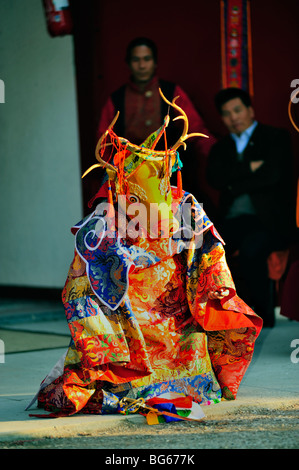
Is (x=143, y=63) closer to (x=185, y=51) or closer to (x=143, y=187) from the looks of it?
(x=185, y=51)

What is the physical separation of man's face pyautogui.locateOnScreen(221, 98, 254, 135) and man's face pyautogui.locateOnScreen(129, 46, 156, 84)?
Result: 33.6 inches

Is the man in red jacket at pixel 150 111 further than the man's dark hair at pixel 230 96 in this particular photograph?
Yes

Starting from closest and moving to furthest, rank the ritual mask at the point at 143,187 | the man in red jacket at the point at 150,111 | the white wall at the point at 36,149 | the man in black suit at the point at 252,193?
the ritual mask at the point at 143,187 < the man in black suit at the point at 252,193 < the man in red jacket at the point at 150,111 < the white wall at the point at 36,149

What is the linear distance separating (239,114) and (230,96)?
0.17 m

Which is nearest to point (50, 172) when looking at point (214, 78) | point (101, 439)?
point (214, 78)

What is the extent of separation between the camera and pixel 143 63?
28.0 feet

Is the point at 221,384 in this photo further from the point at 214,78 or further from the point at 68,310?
the point at 214,78

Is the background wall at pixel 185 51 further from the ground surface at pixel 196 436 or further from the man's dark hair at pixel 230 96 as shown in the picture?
the ground surface at pixel 196 436

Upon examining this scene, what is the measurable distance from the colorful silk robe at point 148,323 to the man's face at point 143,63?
3.81 m

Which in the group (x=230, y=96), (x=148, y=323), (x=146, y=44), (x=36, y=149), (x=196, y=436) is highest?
(x=146, y=44)

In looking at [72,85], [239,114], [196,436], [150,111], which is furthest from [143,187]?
[72,85]

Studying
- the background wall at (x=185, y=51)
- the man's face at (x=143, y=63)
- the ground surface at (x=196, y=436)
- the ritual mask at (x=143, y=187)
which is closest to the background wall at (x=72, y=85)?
the background wall at (x=185, y=51)

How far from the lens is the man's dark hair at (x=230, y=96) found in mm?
8055
